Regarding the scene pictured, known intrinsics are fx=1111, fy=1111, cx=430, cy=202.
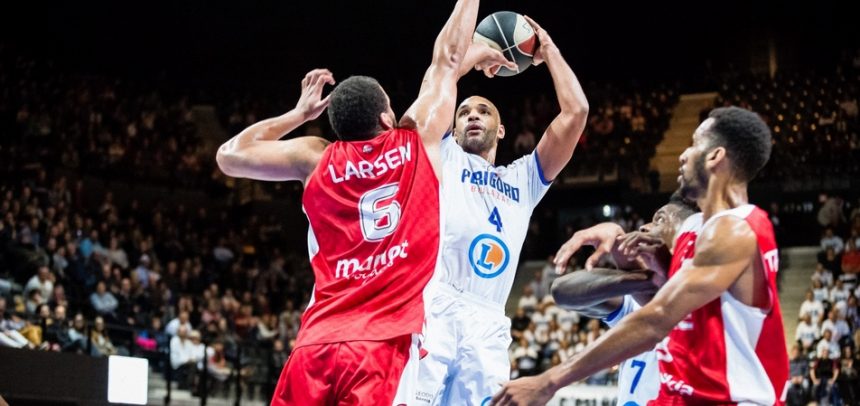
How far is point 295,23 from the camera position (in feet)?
96.7

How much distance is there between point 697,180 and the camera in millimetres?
4023

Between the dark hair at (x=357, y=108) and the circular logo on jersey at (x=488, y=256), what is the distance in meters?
1.96

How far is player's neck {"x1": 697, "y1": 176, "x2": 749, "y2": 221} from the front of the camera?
395 centimetres

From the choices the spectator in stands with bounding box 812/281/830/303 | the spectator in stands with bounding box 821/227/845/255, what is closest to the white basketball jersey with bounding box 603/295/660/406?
the spectator in stands with bounding box 812/281/830/303

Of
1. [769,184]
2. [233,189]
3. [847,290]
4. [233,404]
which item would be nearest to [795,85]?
[769,184]

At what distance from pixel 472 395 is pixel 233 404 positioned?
1060 cm

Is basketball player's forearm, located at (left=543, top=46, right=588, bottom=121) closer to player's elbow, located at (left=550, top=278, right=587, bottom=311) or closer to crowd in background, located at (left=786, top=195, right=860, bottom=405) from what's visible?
player's elbow, located at (left=550, top=278, right=587, bottom=311)

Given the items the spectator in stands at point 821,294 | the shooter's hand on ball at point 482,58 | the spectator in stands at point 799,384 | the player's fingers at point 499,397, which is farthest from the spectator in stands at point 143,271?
the player's fingers at point 499,397

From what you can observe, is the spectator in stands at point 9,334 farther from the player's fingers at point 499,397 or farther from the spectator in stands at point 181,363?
the player's fingers at point 499,397

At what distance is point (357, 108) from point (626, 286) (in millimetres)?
1380

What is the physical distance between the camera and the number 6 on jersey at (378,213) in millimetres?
4680

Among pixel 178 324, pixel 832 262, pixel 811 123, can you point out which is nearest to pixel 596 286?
pixel 178 324

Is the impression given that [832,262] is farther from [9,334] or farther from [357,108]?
[357,108]

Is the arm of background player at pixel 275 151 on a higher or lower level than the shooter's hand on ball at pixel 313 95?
lower
